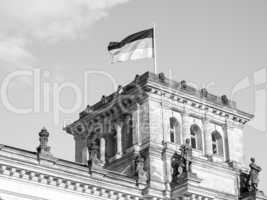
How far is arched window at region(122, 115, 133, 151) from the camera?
4512 centimetres

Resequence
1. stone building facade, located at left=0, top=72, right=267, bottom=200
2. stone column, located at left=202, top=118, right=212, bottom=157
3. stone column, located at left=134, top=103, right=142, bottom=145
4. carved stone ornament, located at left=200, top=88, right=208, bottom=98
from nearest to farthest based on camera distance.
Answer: stone building facade, located at left=0, top=72, right=267, bottom=200, stone column, located at left=134, top=103, right=142, bottom=145, stone column, located at left=202, top=118, right=212, bottom=157, carved stone ornament, located at left=200, top=88, right=208, bottom=98

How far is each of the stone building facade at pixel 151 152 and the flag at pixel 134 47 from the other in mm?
1701

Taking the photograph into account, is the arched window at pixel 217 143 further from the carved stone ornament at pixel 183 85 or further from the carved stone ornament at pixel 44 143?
the carved stone ornament at pixel 44 143

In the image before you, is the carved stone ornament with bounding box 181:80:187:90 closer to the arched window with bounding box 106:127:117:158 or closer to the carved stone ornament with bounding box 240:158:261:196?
the arched window with bounding box 106:127:117:158

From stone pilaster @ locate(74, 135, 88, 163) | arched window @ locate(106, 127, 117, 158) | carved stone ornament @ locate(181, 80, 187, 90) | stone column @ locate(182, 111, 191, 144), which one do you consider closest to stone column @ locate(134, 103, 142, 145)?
arched window @ locate(106, 127, 117, 158)

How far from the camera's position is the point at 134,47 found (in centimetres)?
4609

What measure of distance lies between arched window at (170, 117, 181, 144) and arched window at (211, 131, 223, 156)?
3157 mm

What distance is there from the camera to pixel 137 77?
45.3m

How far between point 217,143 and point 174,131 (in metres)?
3.77

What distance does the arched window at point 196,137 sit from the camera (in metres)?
46.0

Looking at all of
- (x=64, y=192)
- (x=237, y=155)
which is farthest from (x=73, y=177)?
(x=237, y=155)

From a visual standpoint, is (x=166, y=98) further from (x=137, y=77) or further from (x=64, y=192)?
(x=64, y=192)

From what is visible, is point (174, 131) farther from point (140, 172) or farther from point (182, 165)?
point (140, 172)

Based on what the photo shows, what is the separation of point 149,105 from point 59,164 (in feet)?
29.1
